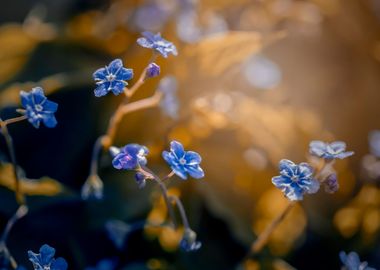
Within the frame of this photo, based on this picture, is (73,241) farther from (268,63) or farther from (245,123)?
(268,63)

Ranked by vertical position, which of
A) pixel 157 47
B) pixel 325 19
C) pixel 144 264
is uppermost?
pixel 157 47

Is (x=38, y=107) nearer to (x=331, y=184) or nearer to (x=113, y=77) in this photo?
(x=113, y=77)

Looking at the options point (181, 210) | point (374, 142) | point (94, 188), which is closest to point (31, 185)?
point (94, 188)

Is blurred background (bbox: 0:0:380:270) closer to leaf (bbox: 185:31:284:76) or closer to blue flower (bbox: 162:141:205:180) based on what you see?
leaf (bbox: 185:31:284:76)

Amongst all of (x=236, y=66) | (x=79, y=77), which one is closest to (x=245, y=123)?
(x=236, y=66)

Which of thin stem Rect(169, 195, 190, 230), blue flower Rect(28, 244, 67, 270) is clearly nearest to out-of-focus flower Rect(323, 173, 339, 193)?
thin stem Rect(169, 195, 190, 230)
